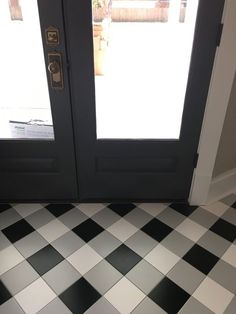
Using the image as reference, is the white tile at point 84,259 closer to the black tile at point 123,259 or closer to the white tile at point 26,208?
the black tile at point 123,259

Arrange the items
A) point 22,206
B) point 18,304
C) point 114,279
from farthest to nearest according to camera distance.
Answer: point 22,206
point 114,279
point 18,304

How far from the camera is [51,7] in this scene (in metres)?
1.39

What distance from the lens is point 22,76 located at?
168cm

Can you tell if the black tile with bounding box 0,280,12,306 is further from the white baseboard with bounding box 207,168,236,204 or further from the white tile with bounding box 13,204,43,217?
the white baseboard with bounding box 207,168,236,204

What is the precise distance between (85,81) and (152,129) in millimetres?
558

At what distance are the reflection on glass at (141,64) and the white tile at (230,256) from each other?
79 cm

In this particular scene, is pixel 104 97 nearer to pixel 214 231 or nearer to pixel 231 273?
pixel 214 231

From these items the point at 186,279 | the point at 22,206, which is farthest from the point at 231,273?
the point at 22,206

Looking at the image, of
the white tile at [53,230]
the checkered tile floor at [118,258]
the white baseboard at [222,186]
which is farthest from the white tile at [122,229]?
the white baseboard at [222,186]

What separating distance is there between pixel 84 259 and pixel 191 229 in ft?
2.42

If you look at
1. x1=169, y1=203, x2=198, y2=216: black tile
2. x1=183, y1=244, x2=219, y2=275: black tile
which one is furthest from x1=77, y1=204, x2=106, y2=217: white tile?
x1=183, y1=244, x2=219, y2=275: black tile

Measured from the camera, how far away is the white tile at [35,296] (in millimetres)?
1370

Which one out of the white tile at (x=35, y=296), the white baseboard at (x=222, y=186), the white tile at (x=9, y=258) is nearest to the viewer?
the white tile at (x=35, y=296)

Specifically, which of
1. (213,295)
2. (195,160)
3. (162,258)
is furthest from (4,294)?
(195,160)
